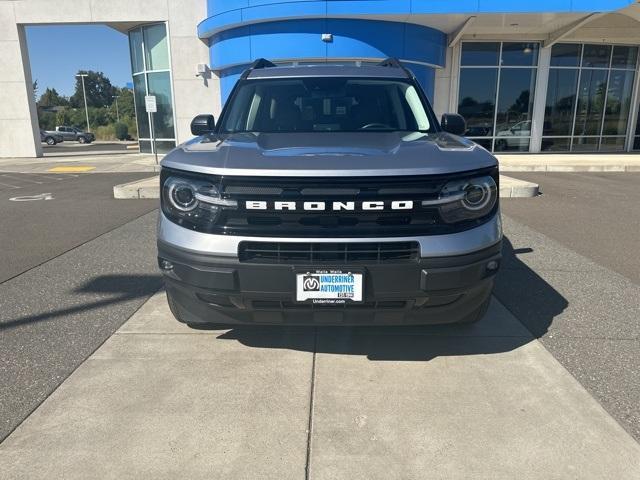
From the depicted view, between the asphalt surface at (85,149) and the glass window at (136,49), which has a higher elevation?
the glass window at (136,49)

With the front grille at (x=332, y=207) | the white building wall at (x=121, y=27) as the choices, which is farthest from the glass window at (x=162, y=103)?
the front grille at (x=332, y=207)

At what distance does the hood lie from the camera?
8.39 ft

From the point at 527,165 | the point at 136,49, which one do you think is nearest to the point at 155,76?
the point at 136,49

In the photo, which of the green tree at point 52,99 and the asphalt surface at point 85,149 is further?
the green tree at point 52,99

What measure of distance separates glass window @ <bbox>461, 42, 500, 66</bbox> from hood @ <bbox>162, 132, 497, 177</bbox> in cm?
1600

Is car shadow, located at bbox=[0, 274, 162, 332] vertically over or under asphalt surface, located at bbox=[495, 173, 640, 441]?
over

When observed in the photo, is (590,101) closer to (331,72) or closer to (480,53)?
(480,53)

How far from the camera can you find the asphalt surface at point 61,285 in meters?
3.03

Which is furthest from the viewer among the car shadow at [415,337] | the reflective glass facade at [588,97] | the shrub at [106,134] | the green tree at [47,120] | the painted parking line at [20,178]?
the green tree at [47,120]

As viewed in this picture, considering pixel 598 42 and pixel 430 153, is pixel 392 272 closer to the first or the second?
pixel 430 153

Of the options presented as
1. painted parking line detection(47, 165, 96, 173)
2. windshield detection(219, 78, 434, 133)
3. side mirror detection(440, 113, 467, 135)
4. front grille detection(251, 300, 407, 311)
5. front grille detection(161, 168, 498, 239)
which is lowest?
painted parking line detection(47, 165, 96, 173)

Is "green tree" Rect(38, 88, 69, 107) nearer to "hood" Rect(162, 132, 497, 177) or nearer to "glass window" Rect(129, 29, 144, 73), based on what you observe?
"glass window" Rect(129, 29, 144, 73)

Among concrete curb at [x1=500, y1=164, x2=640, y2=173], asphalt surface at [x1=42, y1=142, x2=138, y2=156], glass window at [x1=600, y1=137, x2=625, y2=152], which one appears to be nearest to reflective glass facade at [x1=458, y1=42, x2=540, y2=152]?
glass window at [x1=600, y1=137, x2=625, y2=152]

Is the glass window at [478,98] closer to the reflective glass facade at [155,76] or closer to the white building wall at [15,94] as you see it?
the reflective glass facade at [155,76]
